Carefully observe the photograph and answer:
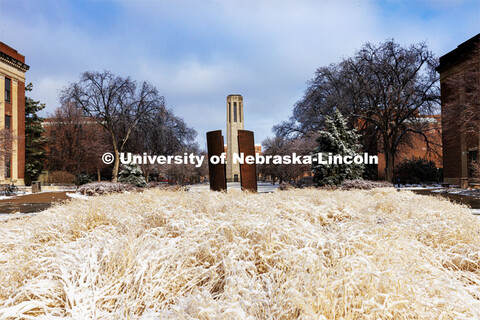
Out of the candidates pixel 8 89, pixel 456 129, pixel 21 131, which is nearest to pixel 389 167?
pixel 456 129

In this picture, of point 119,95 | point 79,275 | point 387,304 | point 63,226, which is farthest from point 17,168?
point 387,304

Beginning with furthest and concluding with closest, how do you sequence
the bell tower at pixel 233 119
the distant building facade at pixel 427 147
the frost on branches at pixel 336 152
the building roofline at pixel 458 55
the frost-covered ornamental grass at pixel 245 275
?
the bell tower at pixel 233 119, the distant building facade at pixel 427 147, the building roofline at pixel 458 55, the frost on branches at pixel 336 152, the frost-covered ornamental grass at pixel 245 275

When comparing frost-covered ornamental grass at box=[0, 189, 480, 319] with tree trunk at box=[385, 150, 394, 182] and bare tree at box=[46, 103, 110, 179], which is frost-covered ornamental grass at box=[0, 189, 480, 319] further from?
bare tree at box=[46, 103, 110, 179]

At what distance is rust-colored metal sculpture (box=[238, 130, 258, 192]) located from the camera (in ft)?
30.7

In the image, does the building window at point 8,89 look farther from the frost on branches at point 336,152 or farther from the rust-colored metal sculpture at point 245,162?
the frost on branches at point 336,152

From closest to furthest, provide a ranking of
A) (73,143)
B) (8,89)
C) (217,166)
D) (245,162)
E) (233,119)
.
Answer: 1. (217,166)
2. (245,162)
3. (8,89)
4. (73,143)
5. (233,119)

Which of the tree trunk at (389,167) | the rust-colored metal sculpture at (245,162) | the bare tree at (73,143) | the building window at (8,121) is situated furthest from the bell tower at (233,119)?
the rust-colored metal sculpture at (245,162)

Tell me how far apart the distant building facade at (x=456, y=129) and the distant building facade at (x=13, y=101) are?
117 feet

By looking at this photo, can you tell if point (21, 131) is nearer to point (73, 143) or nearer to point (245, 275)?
point (73, 143)

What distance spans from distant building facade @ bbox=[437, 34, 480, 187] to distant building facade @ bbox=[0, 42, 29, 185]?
117ft

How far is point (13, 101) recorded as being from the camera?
24609 millimetres

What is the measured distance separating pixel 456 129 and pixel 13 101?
1505 inches

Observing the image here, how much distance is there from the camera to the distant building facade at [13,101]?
76.6ft

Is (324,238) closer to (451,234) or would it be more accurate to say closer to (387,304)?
(387,304)
